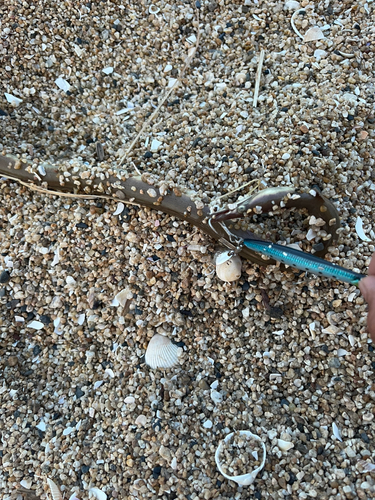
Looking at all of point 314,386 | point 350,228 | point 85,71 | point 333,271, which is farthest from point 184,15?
point 314,386

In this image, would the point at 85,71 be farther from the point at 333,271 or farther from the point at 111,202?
the point at 333,271

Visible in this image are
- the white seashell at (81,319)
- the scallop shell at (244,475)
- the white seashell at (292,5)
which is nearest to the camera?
the scallop shell at (244,475)

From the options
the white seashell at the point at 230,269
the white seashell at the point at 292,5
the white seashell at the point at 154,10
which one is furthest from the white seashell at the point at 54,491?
the white seashell at the point at 292,5

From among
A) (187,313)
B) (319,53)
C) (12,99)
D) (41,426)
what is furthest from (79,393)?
(319,53)

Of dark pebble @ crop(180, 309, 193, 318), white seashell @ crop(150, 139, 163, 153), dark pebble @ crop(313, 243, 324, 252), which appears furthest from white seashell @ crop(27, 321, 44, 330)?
dark pebble @ crop(313, 243, 324, 252)

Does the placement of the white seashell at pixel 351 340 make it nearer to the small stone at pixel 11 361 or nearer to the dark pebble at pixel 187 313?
the dark pebble at pixel 187 313

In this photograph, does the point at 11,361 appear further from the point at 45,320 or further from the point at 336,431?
the point at 336,431
